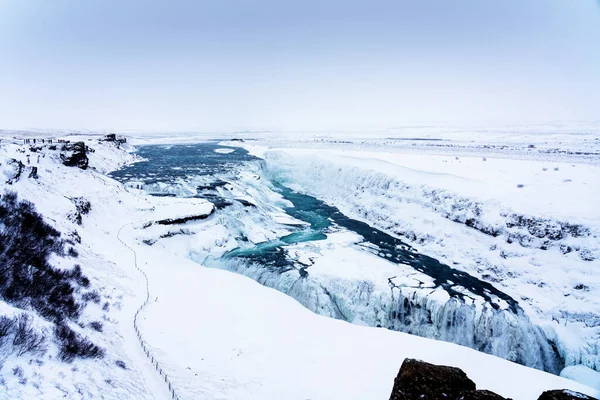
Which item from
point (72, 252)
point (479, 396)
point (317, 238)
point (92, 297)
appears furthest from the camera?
point (317, 238)

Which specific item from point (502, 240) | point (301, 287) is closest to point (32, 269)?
point (301, 287)

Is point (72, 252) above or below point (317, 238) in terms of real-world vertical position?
above

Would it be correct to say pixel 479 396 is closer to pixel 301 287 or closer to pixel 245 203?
pixel 301 287

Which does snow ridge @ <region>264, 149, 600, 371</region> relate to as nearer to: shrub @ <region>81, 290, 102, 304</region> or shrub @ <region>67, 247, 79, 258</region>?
shrub @ <region>81, 290, 102, 304</region>

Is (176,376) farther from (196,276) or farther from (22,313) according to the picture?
(196,276)

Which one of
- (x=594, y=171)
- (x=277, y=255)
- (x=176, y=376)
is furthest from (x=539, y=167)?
(x=176, y=376)

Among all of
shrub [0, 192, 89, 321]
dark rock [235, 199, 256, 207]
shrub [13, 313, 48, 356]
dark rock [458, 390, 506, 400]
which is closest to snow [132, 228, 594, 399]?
shrub [0, 192, 89, 321]

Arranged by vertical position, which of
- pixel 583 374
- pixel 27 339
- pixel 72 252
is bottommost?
pixel 583 374
